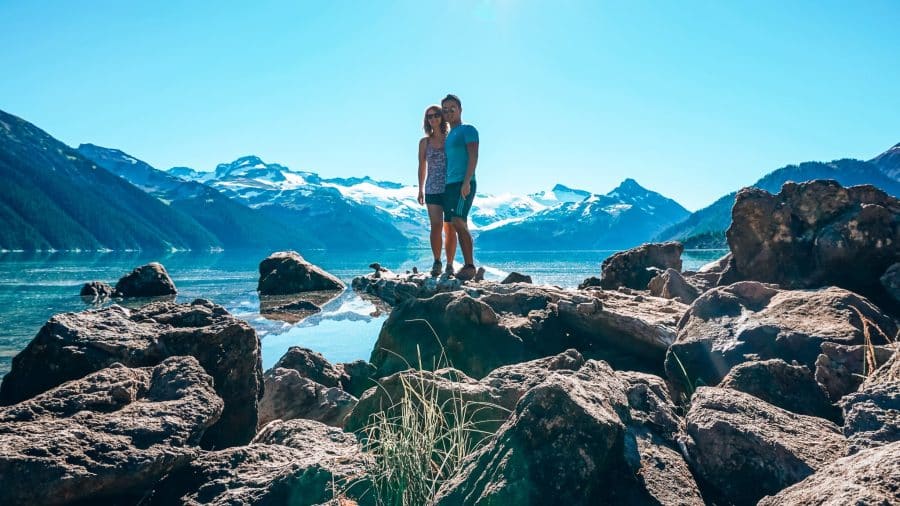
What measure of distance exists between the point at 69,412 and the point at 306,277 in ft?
73.6

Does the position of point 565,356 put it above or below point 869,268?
below

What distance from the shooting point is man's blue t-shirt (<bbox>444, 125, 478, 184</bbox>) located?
10320 mm

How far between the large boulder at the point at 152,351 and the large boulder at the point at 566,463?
230cm

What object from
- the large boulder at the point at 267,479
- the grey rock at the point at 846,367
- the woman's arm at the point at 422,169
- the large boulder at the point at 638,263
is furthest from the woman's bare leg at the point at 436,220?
the grey rock at the point at 846,367

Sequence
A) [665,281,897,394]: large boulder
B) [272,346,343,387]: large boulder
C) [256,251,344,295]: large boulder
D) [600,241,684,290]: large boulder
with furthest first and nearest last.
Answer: [256,251,344,295]: large boulder
[600,241,684,290]: large boulder
[272,346,343,387]: large boulder
[665,281,897,394]: large boulder

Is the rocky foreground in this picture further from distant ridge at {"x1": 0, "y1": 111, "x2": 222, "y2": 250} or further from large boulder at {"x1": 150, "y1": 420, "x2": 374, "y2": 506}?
distant ridge at {"x1": 0, "y1": 111, "x2": 222, "y2": 250}

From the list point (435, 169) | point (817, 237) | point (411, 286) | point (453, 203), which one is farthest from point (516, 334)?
point (411, 286)

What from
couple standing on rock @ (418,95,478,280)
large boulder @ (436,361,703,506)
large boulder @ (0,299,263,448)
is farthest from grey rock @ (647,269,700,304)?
large boulder @ (0,299,263,448)

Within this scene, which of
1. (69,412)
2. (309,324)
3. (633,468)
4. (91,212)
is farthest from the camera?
(91,212)

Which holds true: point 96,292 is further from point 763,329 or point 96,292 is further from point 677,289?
point 763,329

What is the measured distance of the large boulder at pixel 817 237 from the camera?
6066 millimetres

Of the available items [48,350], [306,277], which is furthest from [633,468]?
[306,277]

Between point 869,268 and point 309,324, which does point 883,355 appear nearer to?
point 869,268

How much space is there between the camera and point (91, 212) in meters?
158
